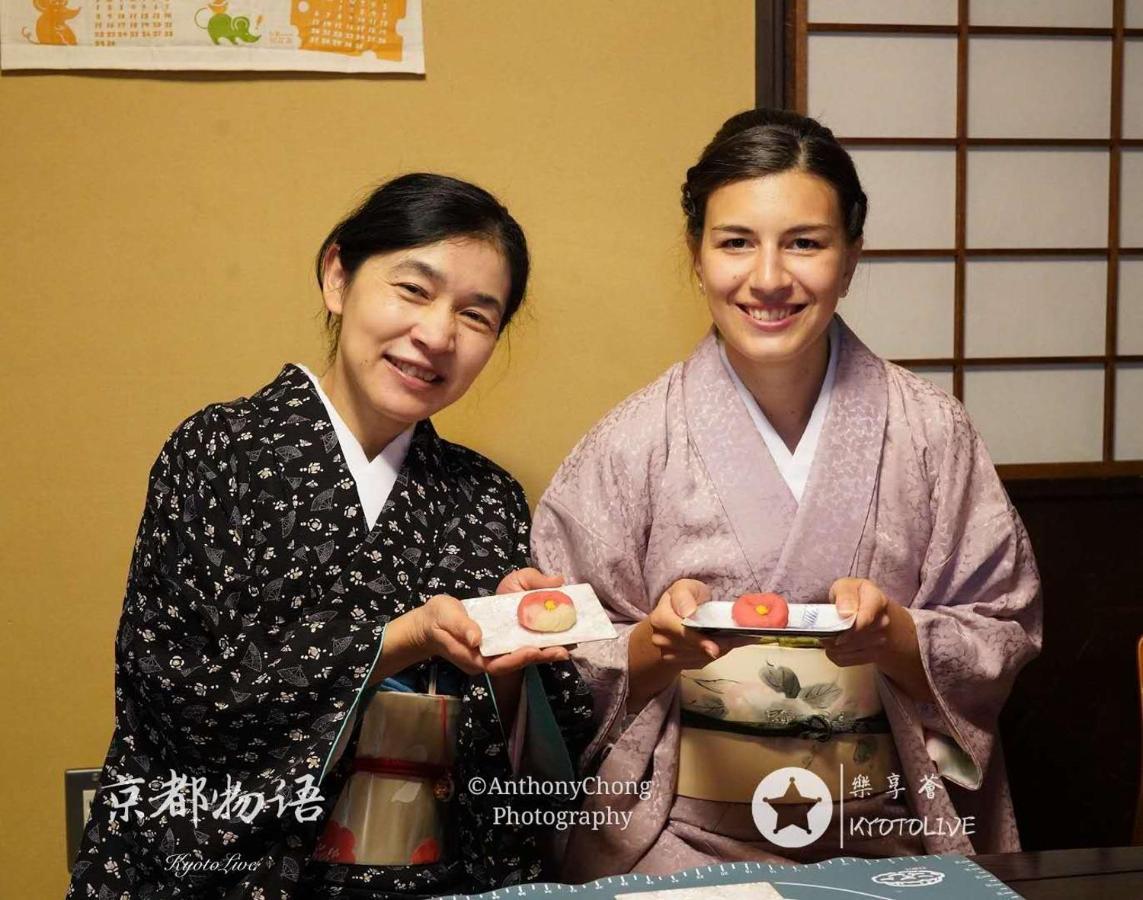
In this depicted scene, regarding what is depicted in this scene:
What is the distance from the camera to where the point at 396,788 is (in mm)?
2035

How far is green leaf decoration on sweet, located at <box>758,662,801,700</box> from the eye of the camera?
2.11 meters

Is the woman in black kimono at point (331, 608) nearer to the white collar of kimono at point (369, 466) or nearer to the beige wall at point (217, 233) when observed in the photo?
the white collar of kimono at point (369, 466)

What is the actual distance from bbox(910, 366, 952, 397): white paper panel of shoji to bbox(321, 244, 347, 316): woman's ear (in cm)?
162

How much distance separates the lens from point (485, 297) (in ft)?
7.17

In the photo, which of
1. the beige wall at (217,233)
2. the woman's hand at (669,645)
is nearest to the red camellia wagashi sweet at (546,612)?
the woman's hand at (669,645)

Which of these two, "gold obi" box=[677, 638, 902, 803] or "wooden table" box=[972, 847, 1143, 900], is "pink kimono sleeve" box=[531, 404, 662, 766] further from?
"wooden table" box=[972, 847, 1143, 900]

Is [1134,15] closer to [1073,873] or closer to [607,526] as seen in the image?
[607,526]

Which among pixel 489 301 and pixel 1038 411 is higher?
pixel 489 301

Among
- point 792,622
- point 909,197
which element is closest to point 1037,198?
point 909,197

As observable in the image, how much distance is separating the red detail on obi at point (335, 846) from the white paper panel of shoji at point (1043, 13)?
2.54 meters

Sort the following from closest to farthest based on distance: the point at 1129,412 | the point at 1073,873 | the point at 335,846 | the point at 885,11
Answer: the point at 1073,873
the point at 335,846
the point at 885,11
the point at 1129,412

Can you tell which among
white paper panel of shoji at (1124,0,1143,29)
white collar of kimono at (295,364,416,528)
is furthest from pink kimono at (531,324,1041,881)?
white paper panel of shoji at (1124,0,1143,29)

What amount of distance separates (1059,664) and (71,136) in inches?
114

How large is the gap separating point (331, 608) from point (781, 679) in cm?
83
